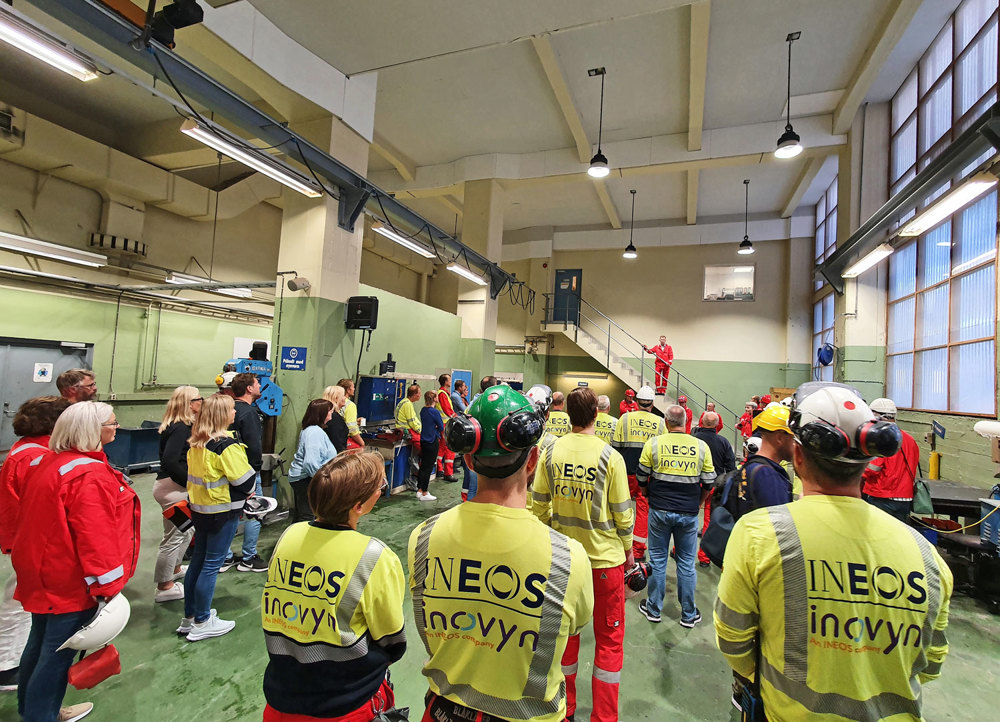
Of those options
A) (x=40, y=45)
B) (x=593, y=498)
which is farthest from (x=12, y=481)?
(x=593, y=498)

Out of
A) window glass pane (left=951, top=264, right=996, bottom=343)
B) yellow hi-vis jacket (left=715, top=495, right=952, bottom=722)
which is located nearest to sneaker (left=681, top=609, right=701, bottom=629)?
yellow hi-vis jacket (left=715, top=495, right=952, bottom=722)

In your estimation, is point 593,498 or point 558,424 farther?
point 558,424

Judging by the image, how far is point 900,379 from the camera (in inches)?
310

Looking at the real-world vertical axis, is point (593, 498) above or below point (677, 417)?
below

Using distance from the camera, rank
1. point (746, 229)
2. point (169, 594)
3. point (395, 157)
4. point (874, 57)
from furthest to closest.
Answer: point (746, 229) → point (395, 157) → point (874, 57) → point (169, 594)

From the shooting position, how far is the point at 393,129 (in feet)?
29.8

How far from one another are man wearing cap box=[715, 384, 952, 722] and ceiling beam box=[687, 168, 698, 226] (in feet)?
32.0

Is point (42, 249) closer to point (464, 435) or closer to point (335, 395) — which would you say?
point (335, 395)

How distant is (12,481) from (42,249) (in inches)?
242

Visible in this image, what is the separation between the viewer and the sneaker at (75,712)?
231 cm

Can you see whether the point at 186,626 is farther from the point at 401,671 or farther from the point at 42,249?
the point at 42,249

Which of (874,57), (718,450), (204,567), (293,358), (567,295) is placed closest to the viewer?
(204,567)

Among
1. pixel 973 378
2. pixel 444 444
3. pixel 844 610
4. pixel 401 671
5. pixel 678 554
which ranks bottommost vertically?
pixel 401 671

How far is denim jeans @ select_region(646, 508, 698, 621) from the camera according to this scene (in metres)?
3.42
